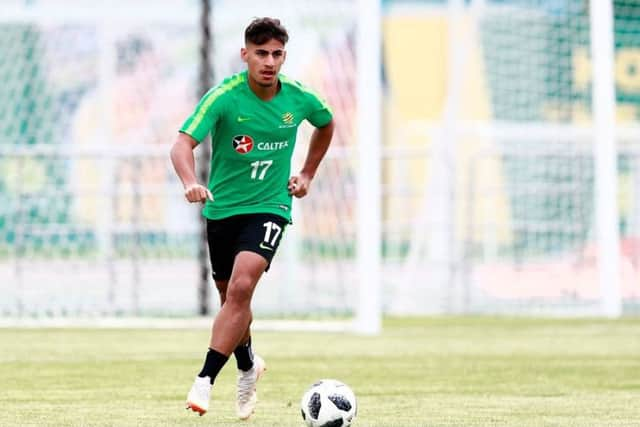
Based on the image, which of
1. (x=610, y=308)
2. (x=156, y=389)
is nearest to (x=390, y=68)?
(x=610, y=308)

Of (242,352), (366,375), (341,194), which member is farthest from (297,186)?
(341,194)

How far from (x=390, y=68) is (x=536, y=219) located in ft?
38.2

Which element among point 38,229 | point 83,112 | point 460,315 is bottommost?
point 460,315

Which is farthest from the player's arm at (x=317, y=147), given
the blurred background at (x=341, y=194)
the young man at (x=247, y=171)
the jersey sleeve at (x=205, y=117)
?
the blurred background at (x=341, y=194)

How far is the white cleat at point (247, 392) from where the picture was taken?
309 inches

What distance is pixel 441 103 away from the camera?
1216 inches

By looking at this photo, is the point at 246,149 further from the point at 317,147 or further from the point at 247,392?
the point at 247,392

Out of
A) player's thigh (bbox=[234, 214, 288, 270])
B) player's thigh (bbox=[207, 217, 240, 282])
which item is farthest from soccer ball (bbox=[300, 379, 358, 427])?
player's thigh (bbox=[207, 217, 240, 282])

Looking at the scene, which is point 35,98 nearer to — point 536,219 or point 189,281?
Result: point 189,281

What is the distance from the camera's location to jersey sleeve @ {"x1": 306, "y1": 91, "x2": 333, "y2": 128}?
27.1 feet

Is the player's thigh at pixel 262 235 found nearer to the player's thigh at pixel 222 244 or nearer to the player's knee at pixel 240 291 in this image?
the player's thigh at pixel 222 244

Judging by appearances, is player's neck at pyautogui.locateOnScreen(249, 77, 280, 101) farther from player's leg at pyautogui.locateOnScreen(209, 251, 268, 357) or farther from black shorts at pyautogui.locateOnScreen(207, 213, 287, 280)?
player's leg at pyautogui.locateOnScreen(209, 251, 268, 357)

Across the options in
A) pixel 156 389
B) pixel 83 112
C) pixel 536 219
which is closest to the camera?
pixel 156 389

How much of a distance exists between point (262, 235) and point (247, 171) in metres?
0.35
